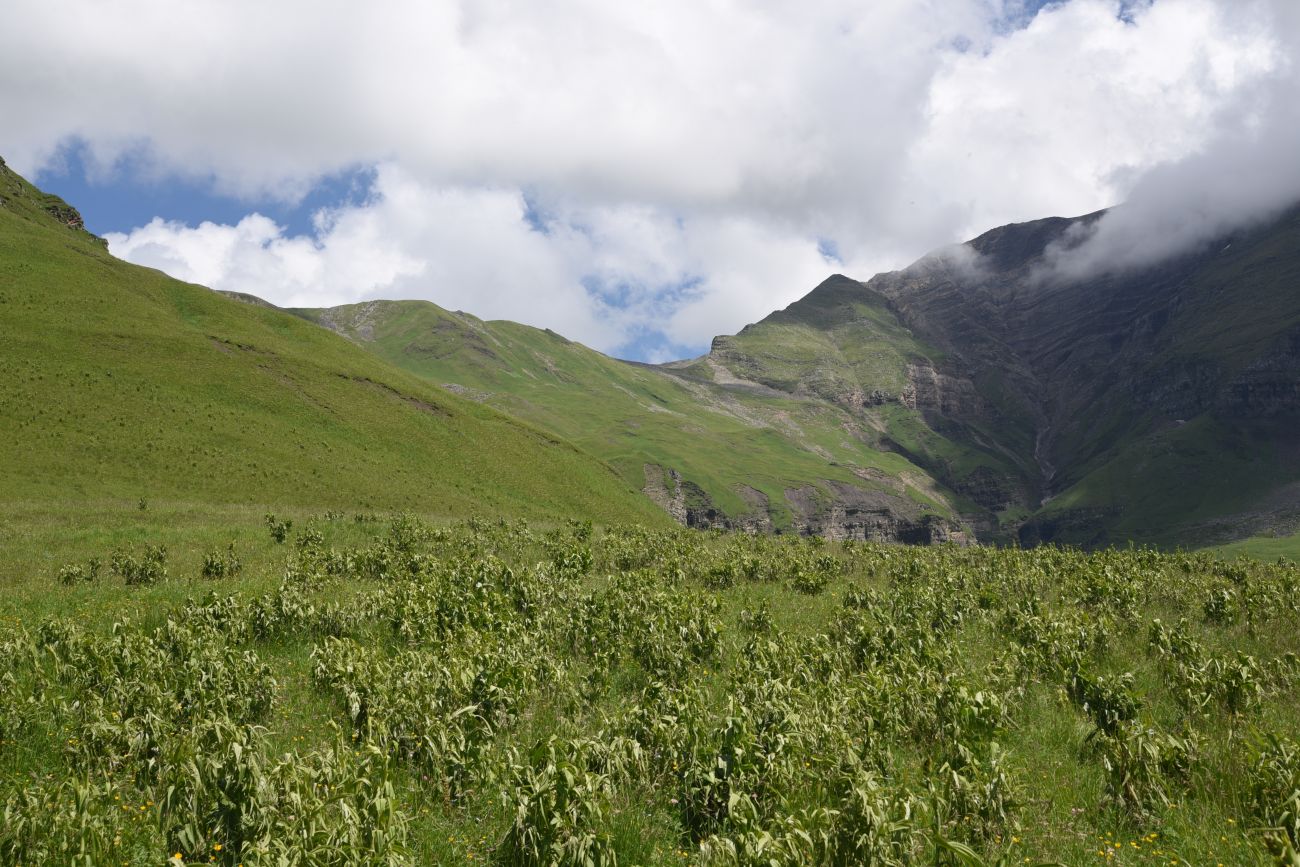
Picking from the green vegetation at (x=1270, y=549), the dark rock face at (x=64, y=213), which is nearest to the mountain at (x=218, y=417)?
the dark rock face at (x=64, y=213)

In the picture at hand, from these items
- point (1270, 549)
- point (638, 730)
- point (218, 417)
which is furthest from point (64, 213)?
point (1270, 549)

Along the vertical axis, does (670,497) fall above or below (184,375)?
below

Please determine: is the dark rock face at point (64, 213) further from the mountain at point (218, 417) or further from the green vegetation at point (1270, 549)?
the green vegetation at point (1270, 549)

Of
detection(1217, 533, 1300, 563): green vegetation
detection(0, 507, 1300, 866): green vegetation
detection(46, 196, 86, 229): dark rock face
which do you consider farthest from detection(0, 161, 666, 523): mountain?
detection(1217, 533, 1300, 563): green vegetation

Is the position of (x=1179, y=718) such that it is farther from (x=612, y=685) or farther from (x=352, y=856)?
(x=352, y=856)

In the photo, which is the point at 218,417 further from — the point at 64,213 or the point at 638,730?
the point at 64,213

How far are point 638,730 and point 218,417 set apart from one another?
82926mm

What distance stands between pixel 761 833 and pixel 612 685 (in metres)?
9.17

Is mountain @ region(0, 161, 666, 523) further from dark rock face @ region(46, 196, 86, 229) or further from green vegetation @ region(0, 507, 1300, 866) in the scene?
dark rock face @ region(46, 196, 86, 229)

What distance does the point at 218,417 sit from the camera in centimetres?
7650

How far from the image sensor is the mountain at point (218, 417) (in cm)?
6294

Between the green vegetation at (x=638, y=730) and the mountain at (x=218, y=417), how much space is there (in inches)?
1836

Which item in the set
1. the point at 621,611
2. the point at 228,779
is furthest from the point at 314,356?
the point at 228,779

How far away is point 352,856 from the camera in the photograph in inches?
258
